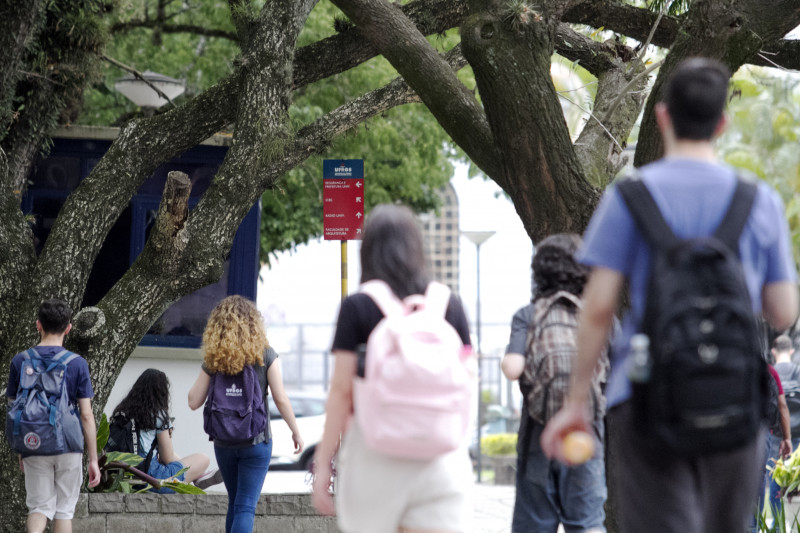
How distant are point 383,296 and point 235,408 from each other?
320 cm

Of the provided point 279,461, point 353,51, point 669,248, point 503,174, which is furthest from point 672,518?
point 279,461

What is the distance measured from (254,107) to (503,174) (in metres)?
3.15

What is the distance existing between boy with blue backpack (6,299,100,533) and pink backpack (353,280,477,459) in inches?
145

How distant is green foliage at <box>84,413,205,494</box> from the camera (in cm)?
895

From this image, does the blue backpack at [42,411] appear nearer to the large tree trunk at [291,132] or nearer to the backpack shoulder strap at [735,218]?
the large tree trunk at [291,132]

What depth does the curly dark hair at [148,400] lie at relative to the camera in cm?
889

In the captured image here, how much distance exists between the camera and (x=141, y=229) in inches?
472

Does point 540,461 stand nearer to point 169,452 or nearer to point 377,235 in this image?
point 377,235

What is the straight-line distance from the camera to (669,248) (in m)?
2.90

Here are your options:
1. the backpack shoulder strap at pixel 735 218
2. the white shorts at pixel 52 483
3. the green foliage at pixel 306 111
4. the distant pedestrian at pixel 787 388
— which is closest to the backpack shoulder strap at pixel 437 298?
the backpack shoulder strap at pixel 735 218

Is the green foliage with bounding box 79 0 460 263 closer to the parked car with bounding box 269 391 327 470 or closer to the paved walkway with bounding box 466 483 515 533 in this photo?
the parked car with bounding box 269 391 327 470

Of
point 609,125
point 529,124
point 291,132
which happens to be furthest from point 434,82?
point 291,132

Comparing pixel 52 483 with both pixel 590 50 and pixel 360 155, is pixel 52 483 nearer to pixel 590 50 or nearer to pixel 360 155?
pixel 590 50

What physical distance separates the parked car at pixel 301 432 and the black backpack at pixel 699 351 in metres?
18.0
